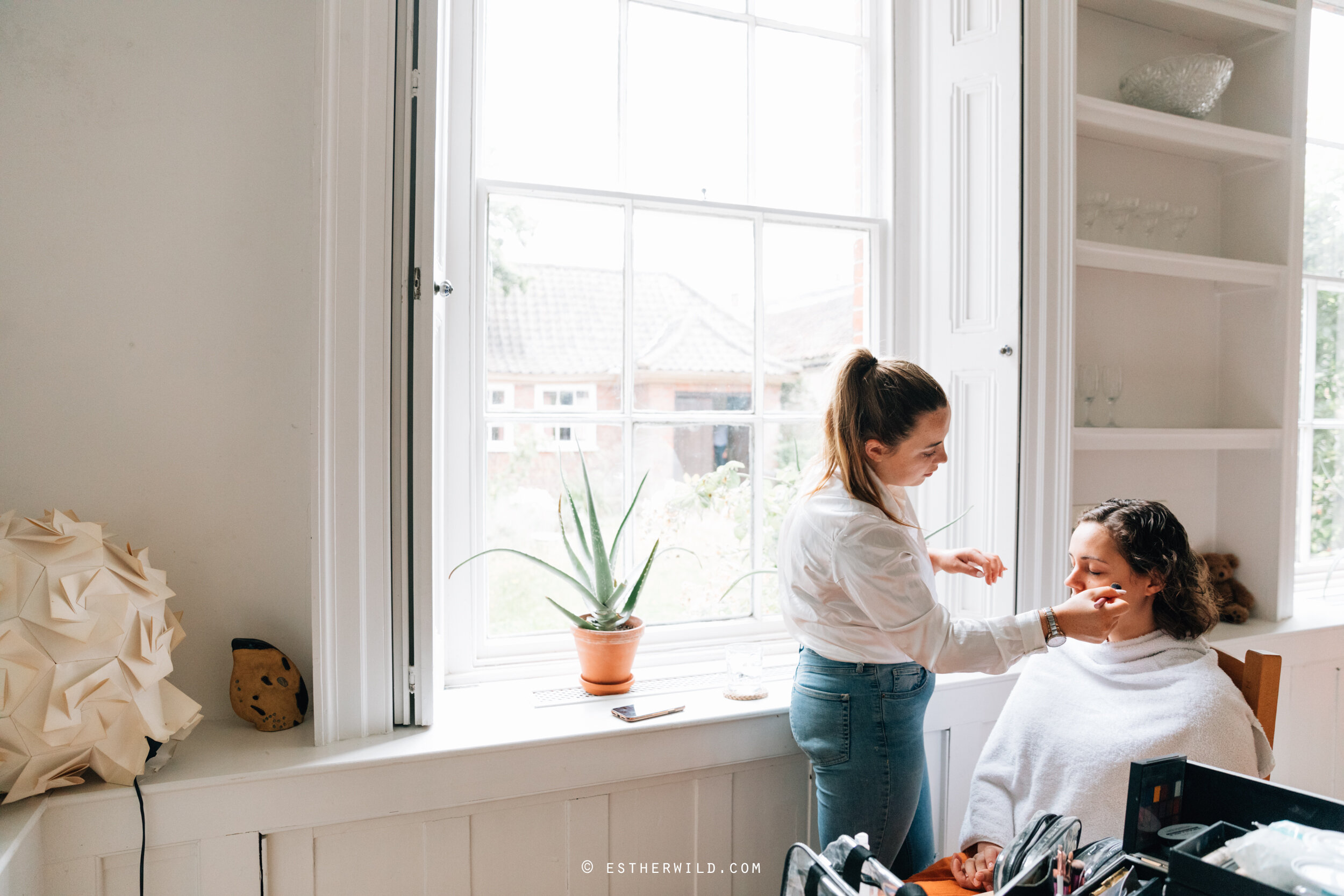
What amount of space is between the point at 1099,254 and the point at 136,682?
7.06 feet

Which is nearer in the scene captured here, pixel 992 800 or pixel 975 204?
pixel 992 800

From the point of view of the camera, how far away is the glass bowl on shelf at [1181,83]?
6.45 ft

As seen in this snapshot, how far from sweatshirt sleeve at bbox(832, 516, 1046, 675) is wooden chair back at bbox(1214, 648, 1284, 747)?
0.44 meters

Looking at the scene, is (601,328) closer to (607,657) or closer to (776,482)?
(776,482)

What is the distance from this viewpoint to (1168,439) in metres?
1.92

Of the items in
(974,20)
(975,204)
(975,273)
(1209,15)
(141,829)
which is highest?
(1209,15)

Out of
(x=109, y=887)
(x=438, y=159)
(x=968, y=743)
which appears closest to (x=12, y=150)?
(x=438, y=159)

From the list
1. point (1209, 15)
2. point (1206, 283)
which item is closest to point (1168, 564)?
point (1206, 283)

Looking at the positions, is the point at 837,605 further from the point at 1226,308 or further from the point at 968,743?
the point at 1226,308

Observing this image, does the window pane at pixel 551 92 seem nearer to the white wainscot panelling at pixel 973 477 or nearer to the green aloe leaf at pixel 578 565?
the green aloe leaf at pixel 578 565

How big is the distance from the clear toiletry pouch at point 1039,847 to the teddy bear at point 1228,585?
1411 mm

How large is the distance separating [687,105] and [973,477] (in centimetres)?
117

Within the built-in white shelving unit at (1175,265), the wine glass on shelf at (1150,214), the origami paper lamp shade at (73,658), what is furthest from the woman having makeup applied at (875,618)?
the wine glass on shelf at (1150,214)

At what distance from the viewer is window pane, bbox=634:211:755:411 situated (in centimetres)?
179
